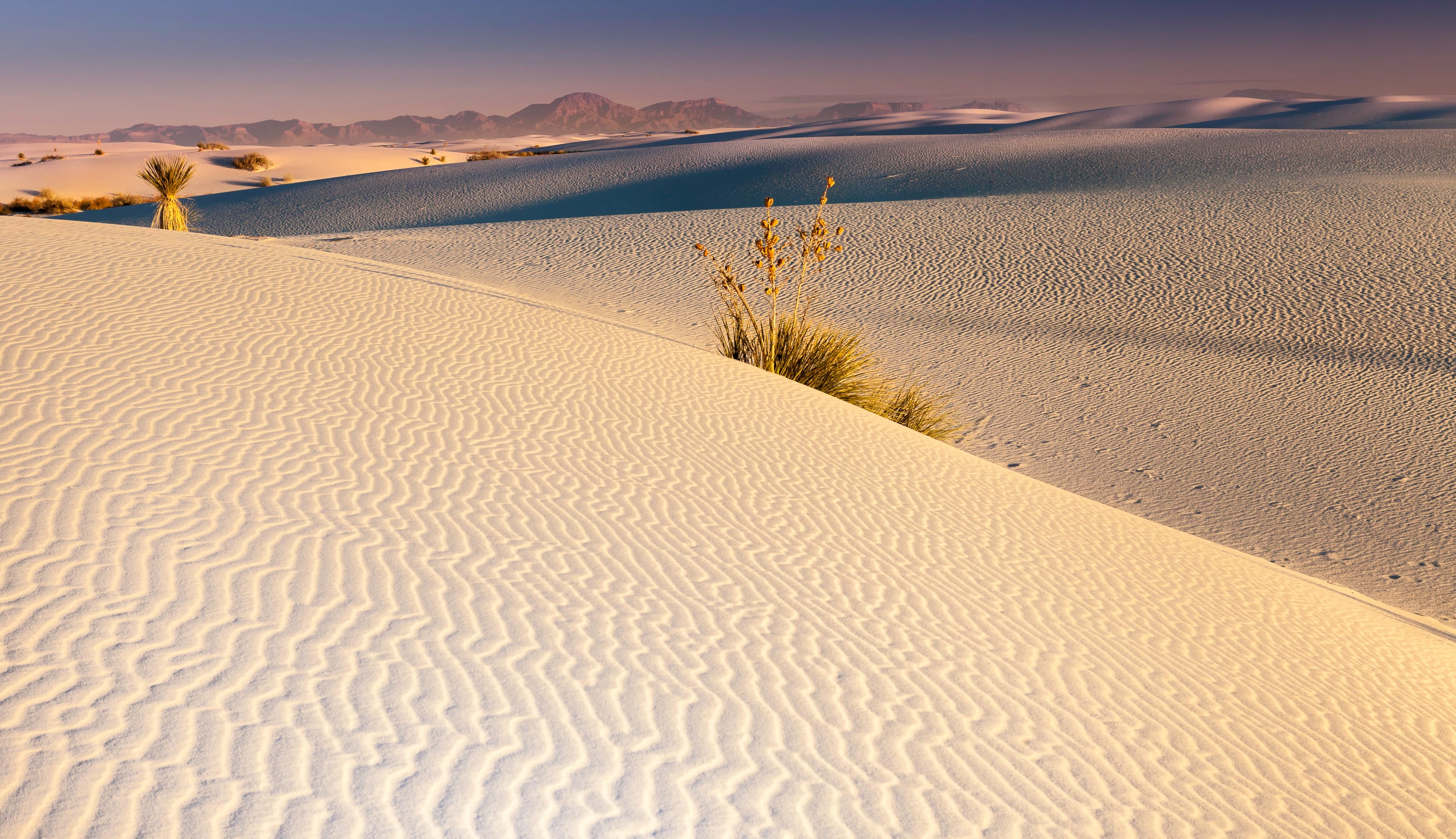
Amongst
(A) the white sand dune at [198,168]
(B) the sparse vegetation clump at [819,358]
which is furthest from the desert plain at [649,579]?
(A) the white sand dune at [198,168]

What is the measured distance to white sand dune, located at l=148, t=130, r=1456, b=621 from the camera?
8.06 meters

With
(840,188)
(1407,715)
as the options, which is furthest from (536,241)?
(1407,715)

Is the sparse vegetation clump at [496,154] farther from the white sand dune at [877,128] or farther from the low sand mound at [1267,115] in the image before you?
the low sand mound at [1267,115]

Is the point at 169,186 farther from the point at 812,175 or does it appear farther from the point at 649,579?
the point at 812,175

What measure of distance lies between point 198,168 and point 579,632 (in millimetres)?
45459

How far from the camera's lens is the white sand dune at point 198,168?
3647 centimetres

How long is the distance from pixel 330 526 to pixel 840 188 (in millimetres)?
22872

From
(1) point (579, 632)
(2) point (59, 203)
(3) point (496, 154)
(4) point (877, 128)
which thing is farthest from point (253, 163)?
(1) point (579, 632)

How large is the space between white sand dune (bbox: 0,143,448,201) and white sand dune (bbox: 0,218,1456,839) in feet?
107

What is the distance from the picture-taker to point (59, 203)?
29.8 meters

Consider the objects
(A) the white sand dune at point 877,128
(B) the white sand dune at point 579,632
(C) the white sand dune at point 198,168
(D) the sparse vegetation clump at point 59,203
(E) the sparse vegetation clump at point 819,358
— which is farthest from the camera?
(A) the white sand dune at point 877,128

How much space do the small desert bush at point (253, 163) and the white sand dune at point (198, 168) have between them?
1.10 feet

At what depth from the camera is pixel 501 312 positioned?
7.87 metres

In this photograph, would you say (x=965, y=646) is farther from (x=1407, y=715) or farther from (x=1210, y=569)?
(x=1210, y=569)
